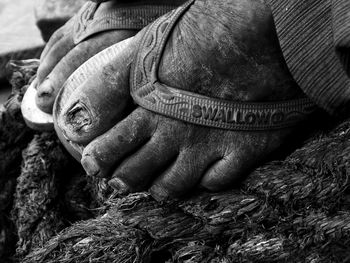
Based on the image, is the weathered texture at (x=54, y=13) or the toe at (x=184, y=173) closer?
the toe at (x=184, y=173)

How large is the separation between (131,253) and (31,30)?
49.4 inches

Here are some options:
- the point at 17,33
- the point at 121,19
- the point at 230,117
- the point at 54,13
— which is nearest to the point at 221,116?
the point at 230,117

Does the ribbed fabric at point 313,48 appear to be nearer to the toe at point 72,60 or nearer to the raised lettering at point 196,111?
the raised lettering at point 196,111

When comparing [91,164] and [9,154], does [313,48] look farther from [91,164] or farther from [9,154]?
[9,154]

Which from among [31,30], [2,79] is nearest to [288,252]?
[2,79]

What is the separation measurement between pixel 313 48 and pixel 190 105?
160 millimetres

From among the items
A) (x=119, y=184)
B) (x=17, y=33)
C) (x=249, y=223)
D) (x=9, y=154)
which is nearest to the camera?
(x=249, y=223)

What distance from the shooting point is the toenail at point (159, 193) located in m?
0.89

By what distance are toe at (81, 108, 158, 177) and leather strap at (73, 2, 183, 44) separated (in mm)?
278

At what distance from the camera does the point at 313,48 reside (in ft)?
2.64

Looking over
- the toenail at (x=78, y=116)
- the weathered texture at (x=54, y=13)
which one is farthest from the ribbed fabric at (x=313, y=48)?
the weathered texture at (x=54, y=13)

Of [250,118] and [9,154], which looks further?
[9,154]

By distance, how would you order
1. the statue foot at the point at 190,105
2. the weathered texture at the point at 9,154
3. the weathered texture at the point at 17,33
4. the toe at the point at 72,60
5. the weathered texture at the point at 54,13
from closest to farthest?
the statue foot at the point at 190,105 < the toe at the point at 72,60 < the weathered texture at the point at 9,154 < the weathered texture at the point at 54,13 < the weathered texture at the point at 17,33

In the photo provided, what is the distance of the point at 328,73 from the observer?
0.81 m
